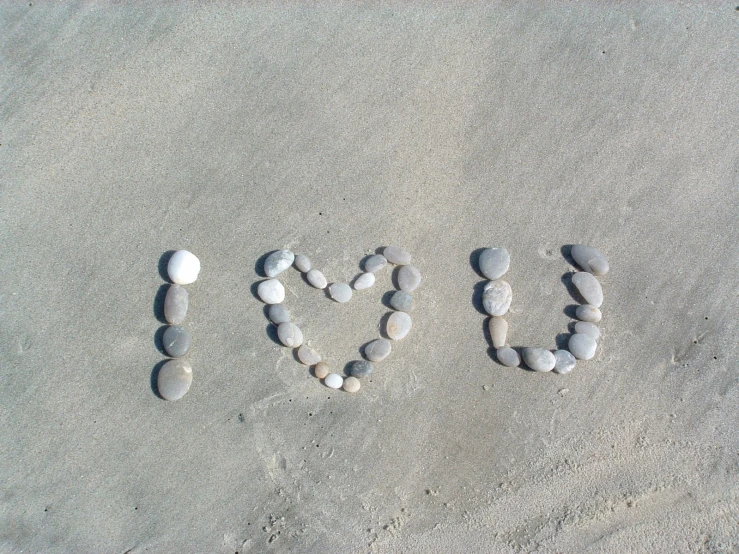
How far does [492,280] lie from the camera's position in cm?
245

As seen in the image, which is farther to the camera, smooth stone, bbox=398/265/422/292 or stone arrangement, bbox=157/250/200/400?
smooth stone, bbox=398/265/422/292

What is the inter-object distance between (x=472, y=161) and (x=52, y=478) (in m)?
2.29

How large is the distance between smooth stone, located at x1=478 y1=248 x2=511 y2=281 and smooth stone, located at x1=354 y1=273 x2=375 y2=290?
1.64 feet

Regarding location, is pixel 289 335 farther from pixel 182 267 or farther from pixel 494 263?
pixel 494 263

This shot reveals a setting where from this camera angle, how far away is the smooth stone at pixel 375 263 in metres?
2.44

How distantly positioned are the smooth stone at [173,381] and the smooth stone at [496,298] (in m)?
1.35

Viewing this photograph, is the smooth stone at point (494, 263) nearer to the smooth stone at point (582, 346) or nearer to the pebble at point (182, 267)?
the smooth stone at point (582, 346)

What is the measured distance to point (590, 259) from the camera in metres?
2.44

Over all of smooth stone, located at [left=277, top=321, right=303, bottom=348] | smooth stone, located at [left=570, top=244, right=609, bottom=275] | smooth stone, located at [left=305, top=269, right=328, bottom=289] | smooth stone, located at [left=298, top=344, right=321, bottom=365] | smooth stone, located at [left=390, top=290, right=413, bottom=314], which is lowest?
smooth stone, located at [left=298, top=344, right=321, bottom=365]

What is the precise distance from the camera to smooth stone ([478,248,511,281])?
243 cm

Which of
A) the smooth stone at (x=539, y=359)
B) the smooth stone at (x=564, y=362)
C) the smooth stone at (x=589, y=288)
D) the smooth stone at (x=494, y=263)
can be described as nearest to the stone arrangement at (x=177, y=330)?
the smooth stone at (x=494, y=263)

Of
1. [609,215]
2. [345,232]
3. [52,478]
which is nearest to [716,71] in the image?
[609,215]

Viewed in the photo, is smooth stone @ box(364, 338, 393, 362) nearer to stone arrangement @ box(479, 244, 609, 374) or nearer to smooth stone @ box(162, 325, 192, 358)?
stone arrangement @ box(479, 244, 609, 374)

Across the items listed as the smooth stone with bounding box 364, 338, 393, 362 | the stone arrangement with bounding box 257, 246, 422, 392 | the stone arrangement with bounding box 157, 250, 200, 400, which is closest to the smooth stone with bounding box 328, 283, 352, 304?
the stone arrangement with bounding box 257, 246, 422, 392
